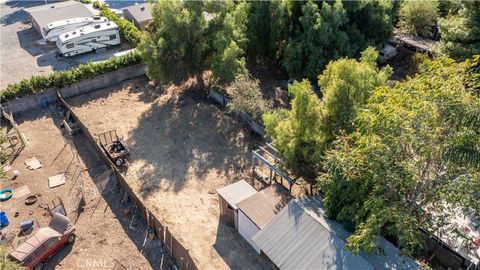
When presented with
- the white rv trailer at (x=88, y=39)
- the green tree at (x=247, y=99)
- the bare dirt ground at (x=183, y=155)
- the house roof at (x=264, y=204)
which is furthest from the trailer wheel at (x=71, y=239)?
the white rv trailer at (x=88, y=39)

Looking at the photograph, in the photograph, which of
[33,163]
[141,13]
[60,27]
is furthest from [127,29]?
[33,163]

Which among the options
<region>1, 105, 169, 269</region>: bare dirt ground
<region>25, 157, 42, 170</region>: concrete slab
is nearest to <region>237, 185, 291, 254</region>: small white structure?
<region>1, 105, 169, 269</region>: bare dirt ground

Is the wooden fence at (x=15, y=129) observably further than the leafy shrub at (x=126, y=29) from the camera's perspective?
No

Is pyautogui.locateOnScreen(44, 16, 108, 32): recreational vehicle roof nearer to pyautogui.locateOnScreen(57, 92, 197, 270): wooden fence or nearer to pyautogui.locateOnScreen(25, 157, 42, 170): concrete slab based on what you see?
pyautogui.locateOnScreen(25, 157, 42, 170): concrete slab

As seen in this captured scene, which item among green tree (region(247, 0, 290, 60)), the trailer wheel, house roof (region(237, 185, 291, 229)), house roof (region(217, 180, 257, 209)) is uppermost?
green tree (region(247, 0, 290, 60))

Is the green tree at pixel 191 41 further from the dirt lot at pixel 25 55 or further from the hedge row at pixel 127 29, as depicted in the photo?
the dirt lot at pixel 25 55

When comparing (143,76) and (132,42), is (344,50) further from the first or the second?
(132,42)
